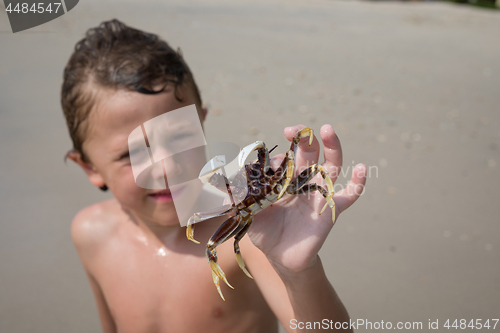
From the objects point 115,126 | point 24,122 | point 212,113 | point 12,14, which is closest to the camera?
point 115,126

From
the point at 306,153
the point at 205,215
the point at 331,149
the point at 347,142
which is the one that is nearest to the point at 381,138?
the point at 347,142

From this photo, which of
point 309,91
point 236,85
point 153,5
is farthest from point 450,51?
point 153,5

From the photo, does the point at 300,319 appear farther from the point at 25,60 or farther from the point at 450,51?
the point at 450,51

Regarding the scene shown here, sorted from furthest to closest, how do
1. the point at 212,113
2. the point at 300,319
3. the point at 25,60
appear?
the point at 25,60 < the point at 212,113 < the point at 300,319

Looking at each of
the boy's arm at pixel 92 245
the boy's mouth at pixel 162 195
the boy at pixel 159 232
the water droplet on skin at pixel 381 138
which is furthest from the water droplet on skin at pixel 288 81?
the boy's mouth at pixel 162 195

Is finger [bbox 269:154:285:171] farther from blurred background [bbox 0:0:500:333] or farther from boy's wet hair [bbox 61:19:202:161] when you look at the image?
blurred background [bbox 0:0:500:333]

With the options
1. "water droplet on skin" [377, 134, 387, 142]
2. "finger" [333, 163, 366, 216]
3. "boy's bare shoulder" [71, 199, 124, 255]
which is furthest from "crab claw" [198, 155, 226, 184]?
"water droplet on skin" [377, 134, 387, 142]

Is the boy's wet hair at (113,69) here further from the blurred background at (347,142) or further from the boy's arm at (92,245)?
the blurred background at (347,142)
